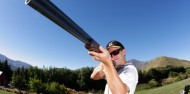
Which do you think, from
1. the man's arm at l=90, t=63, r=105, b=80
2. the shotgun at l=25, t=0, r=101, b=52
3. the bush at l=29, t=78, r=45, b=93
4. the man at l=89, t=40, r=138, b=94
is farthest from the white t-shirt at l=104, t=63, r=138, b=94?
the bush at l=29, t=78, r=45, b=93

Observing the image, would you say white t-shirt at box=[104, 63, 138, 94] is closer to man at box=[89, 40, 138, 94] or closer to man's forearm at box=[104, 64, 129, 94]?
man at box=[89, 40, 138, 94]

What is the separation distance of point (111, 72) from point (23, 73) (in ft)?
192

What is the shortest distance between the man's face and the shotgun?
0.85m

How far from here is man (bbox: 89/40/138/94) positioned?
222cm

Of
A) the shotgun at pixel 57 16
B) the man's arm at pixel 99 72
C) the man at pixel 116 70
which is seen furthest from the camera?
the man's arm at pixel 99 72

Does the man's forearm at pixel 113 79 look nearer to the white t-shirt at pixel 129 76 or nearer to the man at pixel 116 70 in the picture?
the man at pixel 116 70

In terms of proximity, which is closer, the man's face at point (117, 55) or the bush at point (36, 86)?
the man's face at point (117, 55)

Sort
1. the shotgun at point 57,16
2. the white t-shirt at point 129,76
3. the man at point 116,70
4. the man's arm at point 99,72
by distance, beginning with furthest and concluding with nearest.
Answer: the man's arm at point 99,72 → the white t-shirt at point 129,76 → the man at point 116,70 → the shotgun at point 57,16

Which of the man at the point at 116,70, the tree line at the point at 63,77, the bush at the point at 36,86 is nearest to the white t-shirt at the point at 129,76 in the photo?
the man at the point at 116,70

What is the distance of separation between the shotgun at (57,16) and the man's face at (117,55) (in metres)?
0.85

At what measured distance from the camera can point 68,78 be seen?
6444cm

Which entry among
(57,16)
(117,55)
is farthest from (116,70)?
(57,16)

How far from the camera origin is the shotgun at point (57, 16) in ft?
4.84

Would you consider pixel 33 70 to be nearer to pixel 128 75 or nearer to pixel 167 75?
pixel 167 75
